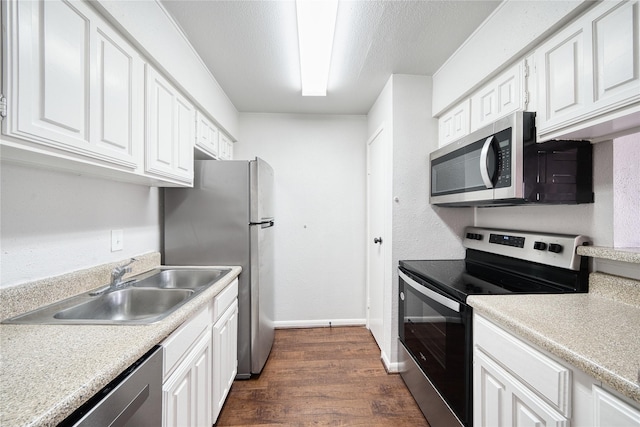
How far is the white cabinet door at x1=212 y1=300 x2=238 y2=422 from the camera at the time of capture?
147 cm

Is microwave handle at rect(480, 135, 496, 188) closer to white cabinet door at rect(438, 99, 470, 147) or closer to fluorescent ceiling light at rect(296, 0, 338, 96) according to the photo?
white cabinet door at rect(438, 99, 470, 147)

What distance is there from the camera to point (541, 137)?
119 cm

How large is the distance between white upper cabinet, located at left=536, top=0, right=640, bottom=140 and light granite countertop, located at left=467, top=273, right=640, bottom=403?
706 millimetres

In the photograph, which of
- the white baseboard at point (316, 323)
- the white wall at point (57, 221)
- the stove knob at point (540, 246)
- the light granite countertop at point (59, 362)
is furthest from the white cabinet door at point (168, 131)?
the stove knob at point (540, 246)

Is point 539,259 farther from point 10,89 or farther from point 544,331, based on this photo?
point 10,89

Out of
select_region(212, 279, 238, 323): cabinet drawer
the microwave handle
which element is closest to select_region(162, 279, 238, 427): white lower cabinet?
select_region(212, 279, 238, 323): cabinet drawer

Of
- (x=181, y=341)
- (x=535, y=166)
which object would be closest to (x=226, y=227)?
(x=181, y=341)

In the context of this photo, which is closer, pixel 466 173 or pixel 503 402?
pixel 503 402

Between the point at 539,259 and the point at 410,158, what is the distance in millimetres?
1079

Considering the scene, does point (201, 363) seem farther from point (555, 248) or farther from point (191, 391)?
point (555, 248)

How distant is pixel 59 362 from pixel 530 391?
1452 mm

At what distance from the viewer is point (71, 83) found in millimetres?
860

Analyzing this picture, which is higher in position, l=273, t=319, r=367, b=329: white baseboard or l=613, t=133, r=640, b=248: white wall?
l=613, t=133, r=640, b=248: white wall

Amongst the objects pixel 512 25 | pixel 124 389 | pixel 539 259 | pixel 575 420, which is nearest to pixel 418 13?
pixel 512 25
